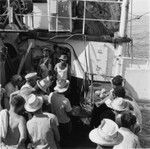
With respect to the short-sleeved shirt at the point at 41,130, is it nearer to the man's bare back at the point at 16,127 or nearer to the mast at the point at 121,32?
the man's bare back at the point at 16,127

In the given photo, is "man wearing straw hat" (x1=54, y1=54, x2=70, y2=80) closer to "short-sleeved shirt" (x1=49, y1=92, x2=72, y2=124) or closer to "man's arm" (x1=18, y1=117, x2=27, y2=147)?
"short-sleeved shirt" (x1=49, y1=92, x2=72, y2=124)

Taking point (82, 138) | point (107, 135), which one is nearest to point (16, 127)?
point (107, 135)

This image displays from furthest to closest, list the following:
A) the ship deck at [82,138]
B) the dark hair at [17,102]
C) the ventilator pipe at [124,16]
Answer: the ventilator pipe at [124,16]
the ship deck at [82,138]
the dark hair at [17,102]

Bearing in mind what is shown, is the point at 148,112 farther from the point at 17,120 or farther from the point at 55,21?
the point at 17,120

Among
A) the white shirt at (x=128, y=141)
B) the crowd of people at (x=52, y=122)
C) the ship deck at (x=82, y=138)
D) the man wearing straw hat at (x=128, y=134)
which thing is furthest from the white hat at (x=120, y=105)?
the ship deck at (x=82, y=138)

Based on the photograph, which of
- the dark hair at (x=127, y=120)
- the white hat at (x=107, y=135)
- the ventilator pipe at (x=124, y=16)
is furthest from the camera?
the ventilator pipe at (x=124, y=16)

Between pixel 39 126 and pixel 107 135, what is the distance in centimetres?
134

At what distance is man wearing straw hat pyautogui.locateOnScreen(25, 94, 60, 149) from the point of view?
538cm

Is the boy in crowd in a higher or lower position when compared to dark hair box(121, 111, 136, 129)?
lower

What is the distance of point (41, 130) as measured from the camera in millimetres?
5383

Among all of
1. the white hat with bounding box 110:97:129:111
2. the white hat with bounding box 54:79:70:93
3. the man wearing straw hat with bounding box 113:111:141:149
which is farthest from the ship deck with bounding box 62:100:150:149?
the man wearing straw hat with bounding box 113:111:141:149

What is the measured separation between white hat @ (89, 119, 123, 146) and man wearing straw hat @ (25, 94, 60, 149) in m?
1.06

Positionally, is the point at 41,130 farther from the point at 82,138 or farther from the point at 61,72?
the point at 61,72

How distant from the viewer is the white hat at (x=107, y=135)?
4.46 meters
